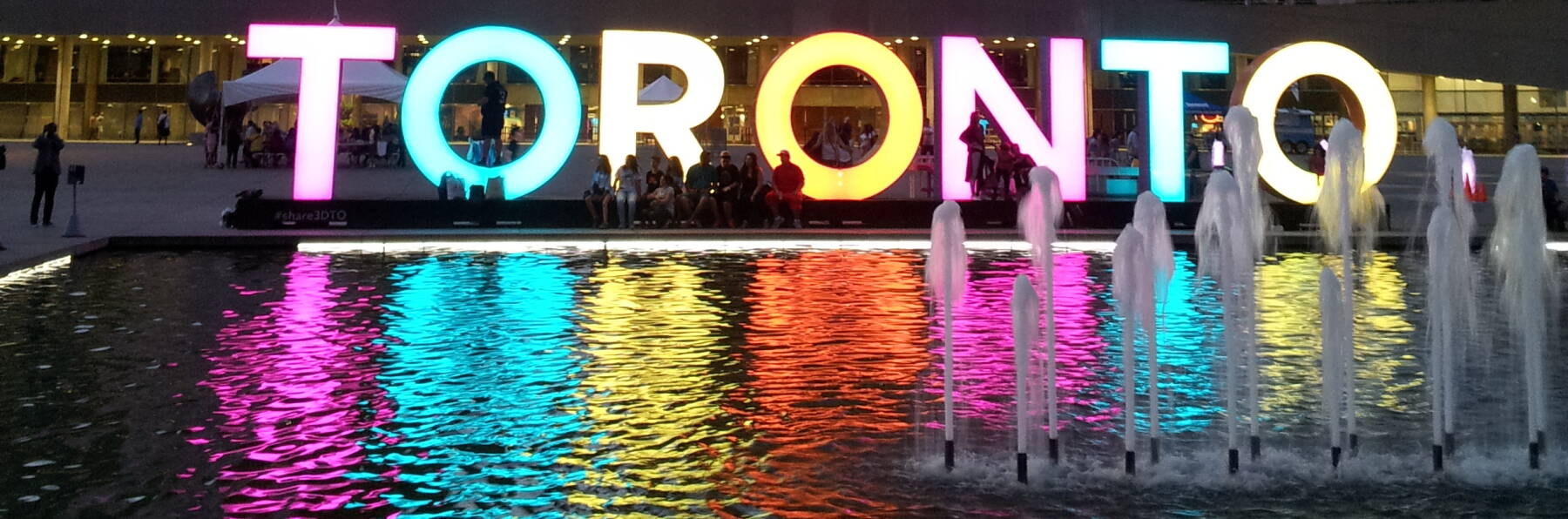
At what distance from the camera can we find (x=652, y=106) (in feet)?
69.8

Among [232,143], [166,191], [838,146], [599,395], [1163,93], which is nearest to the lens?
[599,395]

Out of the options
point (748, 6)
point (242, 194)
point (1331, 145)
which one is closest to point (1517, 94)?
point (748, 6)

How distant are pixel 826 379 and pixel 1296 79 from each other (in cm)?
1538

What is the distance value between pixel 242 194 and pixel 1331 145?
16277 mm

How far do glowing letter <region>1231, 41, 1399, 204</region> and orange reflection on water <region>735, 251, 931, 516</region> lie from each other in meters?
9.28

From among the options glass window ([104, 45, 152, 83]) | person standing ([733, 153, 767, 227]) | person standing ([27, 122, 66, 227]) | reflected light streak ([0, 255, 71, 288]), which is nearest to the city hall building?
glass window ([104, 45, 152, 83])

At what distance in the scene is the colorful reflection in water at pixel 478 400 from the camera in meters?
5.86

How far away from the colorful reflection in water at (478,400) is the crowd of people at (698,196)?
285 inches

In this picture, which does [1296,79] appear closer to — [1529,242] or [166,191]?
[1529,242]

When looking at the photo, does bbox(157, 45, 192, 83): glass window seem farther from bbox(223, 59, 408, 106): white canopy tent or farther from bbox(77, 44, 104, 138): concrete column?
bbox(223, 59, 408, 106): white canopy tent

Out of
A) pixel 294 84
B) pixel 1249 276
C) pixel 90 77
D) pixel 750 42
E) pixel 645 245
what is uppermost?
pixel 750 42

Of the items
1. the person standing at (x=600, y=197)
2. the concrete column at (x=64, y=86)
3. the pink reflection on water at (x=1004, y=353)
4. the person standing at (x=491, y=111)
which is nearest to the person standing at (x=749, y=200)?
the person standing at (x=600, y=197)

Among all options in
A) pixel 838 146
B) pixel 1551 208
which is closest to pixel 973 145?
pixel 1551 208

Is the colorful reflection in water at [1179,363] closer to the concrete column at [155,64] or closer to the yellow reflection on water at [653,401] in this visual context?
the yellow reflection on water at [653,401]
